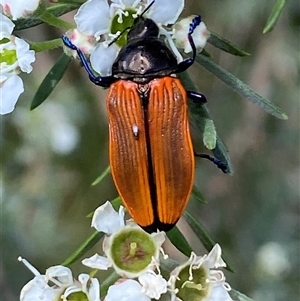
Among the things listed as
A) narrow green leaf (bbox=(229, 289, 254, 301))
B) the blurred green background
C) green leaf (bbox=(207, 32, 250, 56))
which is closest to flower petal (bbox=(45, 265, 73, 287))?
narrow green leaf (bbox=(229, 289, 254, 301))

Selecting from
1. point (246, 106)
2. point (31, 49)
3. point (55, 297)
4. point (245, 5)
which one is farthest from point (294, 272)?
point (31, 49)

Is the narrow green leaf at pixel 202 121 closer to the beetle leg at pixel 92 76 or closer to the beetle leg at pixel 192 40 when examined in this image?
the beetle leg at pixel 192 40

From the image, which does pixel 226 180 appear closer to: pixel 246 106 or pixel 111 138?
pixel 246 106

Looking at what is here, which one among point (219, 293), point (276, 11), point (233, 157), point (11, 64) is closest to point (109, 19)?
point (11, 64)

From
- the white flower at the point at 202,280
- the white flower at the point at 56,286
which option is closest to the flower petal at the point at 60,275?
the white flower at the point at 56,286

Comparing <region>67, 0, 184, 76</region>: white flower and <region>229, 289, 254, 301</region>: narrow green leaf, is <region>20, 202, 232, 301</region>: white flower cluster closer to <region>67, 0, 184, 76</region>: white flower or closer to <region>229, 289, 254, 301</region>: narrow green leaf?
<region>229, 289, 254, 301</region>: narrow green leaf

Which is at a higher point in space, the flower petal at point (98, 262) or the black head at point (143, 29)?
the black head at point (143, 29)

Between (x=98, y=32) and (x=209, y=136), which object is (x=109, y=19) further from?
(x=209, y=136)

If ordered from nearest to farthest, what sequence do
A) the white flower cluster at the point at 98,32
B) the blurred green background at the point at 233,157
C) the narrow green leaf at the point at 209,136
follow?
1. the narrow green leaf at the point at 209,136
2. the white flower cluster at the point at 98,32
3. the blurred green background at the point at 233,157
